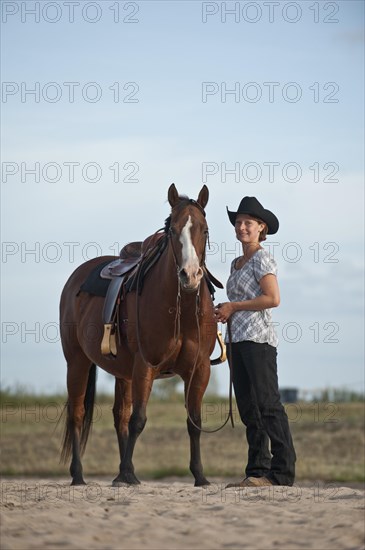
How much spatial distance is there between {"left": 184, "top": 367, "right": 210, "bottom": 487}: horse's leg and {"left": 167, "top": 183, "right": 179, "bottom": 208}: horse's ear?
1.44 m

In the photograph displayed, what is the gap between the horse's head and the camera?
8.12m

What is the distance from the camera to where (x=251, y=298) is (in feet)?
28.2

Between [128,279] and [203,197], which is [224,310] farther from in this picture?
[128,279]

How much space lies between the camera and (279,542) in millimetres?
6086

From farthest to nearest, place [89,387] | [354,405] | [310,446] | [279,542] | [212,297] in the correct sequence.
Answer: [354,405] < [310,446] < [89,387] < [212,297] < [279,542]

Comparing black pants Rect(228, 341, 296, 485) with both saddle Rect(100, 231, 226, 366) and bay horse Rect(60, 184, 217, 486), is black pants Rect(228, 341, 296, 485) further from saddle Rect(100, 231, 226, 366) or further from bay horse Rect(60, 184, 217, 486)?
saddle Rect(100, 231, 226, 366)

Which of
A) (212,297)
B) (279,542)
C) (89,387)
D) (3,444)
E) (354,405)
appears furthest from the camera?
(354,405)

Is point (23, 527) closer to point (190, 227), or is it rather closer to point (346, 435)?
point (190, 227)

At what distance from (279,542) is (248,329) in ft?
8.84

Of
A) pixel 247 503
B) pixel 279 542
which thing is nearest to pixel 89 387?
pixel 247 503

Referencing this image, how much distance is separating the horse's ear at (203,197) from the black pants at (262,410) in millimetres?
1224

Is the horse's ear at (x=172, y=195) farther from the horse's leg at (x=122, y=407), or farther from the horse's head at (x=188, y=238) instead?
the horse's leg at (x=122, y=407)

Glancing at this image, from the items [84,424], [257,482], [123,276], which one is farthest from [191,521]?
[84,424]

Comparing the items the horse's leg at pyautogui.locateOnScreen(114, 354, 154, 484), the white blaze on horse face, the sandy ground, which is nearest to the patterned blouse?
the white blaze on horse face
